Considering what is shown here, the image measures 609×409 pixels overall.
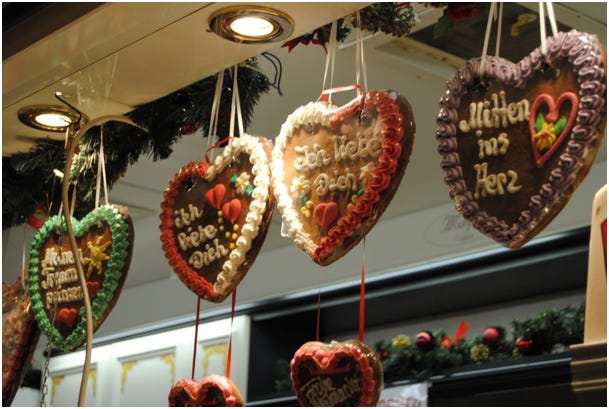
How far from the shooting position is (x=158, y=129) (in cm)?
213

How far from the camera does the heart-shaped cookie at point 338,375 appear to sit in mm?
1410

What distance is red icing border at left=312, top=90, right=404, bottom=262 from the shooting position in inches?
53.6

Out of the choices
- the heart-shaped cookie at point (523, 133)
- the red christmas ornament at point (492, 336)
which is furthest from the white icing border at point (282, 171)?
the red christmas ornament at point (492, 336)

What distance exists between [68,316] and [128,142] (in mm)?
464

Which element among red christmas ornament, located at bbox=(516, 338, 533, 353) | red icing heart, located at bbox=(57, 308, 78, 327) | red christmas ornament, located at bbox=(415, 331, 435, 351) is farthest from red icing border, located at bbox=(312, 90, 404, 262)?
red christmas ornament, located at bbox=(415, 331, 435, 351)

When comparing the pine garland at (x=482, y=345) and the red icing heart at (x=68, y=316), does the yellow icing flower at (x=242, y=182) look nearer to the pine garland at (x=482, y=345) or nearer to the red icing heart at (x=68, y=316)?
the red icing heart at (x=68, y=316)

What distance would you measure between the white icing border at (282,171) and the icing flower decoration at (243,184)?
0.07 m

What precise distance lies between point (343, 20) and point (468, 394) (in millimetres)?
2040

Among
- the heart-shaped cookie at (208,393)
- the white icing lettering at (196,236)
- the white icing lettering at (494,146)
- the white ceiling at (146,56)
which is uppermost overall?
the white ceiling at (146,56)

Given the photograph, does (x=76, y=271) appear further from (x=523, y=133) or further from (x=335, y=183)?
(x=523, y=133)

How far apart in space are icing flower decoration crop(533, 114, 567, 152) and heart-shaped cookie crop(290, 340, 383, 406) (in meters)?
0.42

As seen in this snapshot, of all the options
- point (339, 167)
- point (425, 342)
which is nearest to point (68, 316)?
point (339, 167)

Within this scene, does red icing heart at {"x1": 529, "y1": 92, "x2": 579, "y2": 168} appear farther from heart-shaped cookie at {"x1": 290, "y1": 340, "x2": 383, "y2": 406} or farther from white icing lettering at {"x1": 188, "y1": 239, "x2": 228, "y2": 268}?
white icing lettering at {"x1": 188, "y1": 239, "x2": 228, "y2": 268}

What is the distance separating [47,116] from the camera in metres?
2.04
